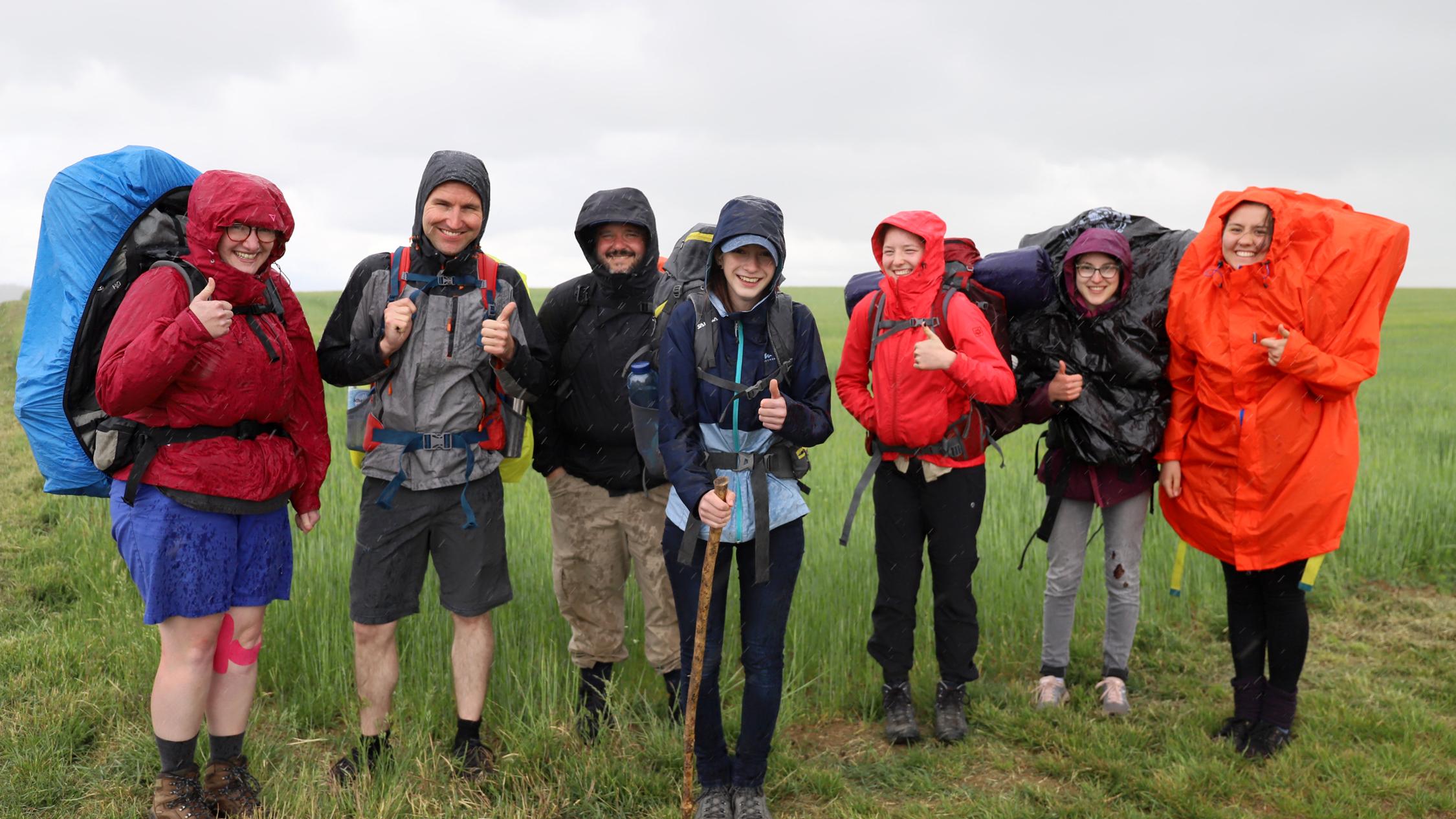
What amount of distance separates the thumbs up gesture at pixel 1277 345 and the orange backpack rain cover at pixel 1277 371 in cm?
2

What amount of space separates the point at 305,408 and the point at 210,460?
0.42 metres

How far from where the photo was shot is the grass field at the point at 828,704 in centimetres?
341

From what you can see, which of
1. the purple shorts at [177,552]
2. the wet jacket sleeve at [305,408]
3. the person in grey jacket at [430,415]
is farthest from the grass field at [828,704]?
the wet jacket sleeve at [305,408]

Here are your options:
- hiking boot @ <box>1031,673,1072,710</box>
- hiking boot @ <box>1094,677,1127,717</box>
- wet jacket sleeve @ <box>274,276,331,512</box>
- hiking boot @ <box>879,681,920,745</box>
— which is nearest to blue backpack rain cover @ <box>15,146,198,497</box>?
wet jacket sleeve @ <box>274,276,331,512</box>

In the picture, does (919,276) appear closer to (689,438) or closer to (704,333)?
(704,333)

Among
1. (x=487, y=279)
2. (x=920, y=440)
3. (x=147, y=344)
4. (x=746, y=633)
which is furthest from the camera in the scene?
(x=920, y=440)

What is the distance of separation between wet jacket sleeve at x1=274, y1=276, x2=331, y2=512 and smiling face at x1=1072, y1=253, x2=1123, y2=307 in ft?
10.3

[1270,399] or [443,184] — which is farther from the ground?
[443,184]

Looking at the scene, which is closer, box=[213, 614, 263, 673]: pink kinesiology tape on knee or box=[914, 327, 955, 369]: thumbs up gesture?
box=[213, 614, 263, 673]: pink kinesiology tape on knee

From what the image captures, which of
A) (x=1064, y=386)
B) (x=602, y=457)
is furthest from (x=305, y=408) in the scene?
(x=1064, y=386)

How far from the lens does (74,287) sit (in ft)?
9.58

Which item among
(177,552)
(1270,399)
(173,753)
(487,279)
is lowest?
(173,753)

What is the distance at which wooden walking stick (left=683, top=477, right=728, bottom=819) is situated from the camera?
2.96m

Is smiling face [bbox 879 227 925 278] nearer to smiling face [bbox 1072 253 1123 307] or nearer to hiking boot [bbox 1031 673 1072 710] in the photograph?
smiling face [bbox 1072 253 1123 307]
